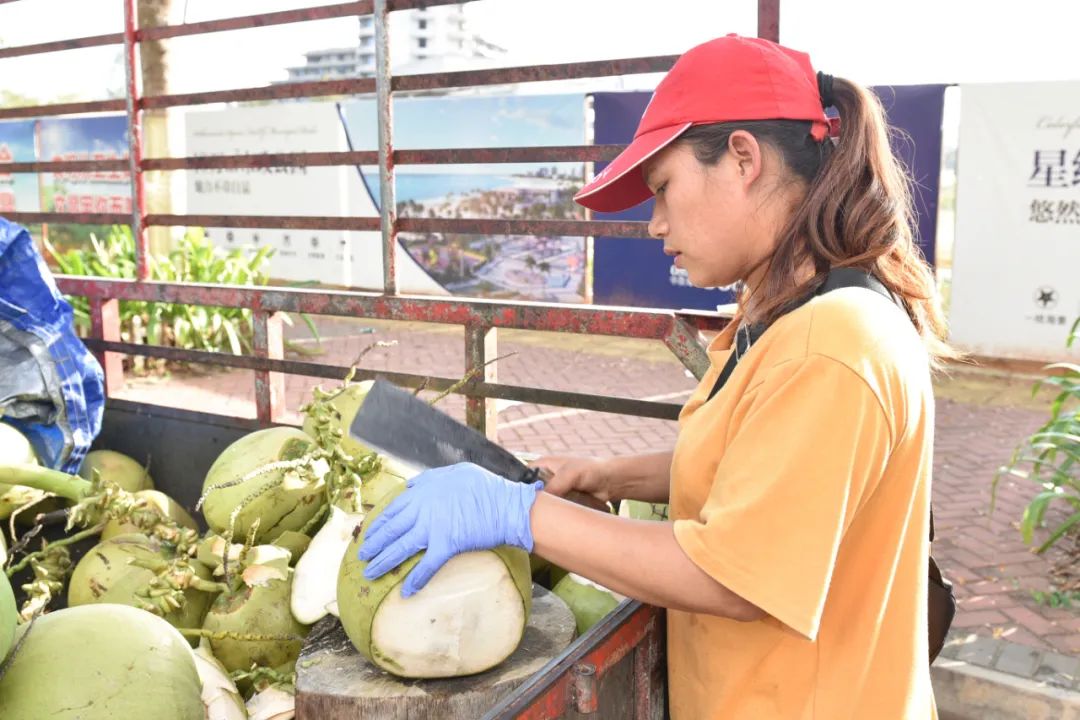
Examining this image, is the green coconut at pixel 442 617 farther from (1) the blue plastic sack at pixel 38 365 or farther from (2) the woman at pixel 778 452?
(1) the blue plastic sack at pixel 38 365

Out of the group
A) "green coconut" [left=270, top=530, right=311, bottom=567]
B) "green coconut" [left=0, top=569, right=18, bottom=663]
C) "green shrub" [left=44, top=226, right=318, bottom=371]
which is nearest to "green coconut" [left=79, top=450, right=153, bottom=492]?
"green coconut" [left=270, top=530, right=311, bottom=567]

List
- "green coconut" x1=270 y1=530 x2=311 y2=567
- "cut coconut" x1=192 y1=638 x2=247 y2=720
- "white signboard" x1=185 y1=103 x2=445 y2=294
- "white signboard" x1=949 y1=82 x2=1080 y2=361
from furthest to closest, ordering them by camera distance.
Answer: "white signboard" x1=185 y1=103 x2=445 y2=294
"white signboard" x1=949 y1=82 x2=1080 y2=361
"green coconut" x1=270 y1=530 x2=311 y2=567
"cut coconut" x1=192 y1=638 x2=247 y2=720

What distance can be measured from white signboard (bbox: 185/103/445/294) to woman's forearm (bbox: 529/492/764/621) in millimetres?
9153

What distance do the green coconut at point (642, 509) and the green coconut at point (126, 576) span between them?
0.90 metres

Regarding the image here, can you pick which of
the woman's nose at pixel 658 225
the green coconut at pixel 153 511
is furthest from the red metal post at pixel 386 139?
the woman's nose at pixel 658 225

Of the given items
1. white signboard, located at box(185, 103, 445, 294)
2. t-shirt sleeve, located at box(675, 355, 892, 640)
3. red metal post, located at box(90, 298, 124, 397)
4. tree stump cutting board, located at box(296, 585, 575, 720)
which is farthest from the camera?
white signboard, located at box(185, 103, 445, 294)

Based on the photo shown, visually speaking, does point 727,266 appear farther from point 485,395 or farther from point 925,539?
point 485,395

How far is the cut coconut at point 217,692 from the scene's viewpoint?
1723 mm

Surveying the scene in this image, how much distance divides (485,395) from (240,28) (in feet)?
4.96

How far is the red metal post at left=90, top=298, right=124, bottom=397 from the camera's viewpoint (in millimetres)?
3350

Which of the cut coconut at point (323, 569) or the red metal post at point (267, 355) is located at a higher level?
the red metal post at point (267, 355)

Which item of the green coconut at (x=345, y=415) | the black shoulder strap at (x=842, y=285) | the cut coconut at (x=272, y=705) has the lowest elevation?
the cut coconut at (x=272, y=705)

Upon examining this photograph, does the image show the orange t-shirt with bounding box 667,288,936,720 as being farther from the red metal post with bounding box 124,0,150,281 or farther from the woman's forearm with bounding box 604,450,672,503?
the red metal post with bounding box 124,0,150,281

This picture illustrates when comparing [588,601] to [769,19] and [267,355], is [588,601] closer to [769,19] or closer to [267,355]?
[769,19]
